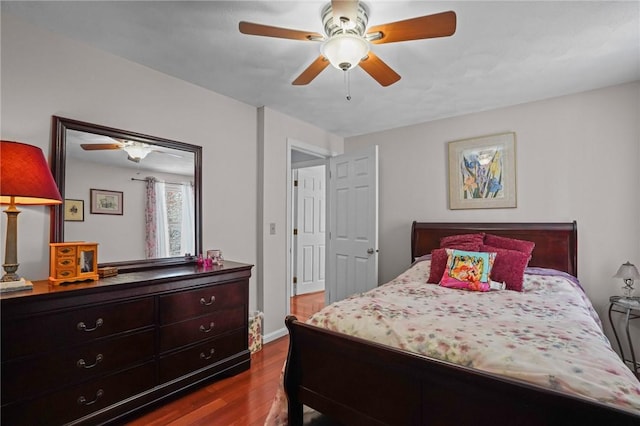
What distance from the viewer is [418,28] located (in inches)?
60.4

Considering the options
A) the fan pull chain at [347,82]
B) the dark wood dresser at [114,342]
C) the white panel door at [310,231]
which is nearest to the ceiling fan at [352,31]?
the fan pull chain at [347,82]

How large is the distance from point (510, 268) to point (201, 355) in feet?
8.26

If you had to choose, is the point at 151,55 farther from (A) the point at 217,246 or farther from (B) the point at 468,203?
(B) the point at 468,203

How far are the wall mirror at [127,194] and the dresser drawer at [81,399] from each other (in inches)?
28.9

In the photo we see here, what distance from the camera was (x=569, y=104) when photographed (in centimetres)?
292

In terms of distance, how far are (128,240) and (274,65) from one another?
1.74 m

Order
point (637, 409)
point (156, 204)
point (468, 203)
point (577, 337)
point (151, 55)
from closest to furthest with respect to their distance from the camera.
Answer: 1. point (637, 409)
2. point (577, 337)
3. point (151, 55)
4. point (156, 204)
5. point (468, 203)

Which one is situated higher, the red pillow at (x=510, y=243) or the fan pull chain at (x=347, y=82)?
the fan pull chain at (x=347, y=82)

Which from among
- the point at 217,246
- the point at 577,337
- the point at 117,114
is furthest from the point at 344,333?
the point at 117,114

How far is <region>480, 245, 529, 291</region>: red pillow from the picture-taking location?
245 centimetres

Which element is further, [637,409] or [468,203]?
[468,203]

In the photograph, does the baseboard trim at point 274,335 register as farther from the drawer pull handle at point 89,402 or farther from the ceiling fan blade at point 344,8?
the ceiling fan blade at point 344,8

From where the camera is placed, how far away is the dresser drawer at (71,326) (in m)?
1.54

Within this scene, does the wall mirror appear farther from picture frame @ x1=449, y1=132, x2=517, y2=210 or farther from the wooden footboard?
picture frame @ x1=449, y1=132, x2=517, y2=210
